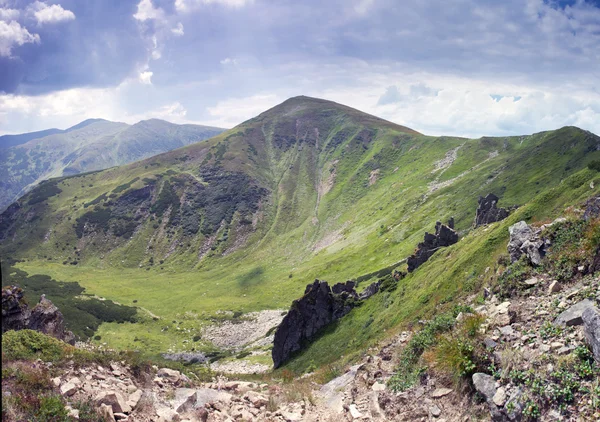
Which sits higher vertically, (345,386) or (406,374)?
(406,374)

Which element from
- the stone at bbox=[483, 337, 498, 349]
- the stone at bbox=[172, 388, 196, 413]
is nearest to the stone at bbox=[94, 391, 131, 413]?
the stone at bbox=[172, 388, 196, 413]

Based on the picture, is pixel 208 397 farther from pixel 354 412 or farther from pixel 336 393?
pixel 354 412

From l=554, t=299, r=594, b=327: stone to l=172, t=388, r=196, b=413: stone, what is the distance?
47.8 ft

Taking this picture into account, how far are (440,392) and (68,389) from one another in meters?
13.8

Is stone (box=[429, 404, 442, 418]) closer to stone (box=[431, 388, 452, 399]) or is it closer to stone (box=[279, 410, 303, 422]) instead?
stone (box=[431, 388, 452, 399])

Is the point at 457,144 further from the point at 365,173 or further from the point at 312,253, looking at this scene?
the point at 312,253

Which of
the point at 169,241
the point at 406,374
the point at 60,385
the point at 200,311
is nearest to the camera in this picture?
the point at 60,385

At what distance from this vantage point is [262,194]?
655 feet

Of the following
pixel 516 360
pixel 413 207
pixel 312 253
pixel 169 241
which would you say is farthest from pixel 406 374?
pixel 169 241

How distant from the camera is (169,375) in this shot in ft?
56.5

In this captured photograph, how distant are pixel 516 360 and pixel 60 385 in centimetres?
1644

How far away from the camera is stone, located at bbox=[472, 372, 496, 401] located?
1080 cm

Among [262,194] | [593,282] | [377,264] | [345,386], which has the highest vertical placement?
[262,194]

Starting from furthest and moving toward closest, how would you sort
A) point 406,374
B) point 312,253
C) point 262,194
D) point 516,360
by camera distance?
point 262,194 → point 312,253 → point 406,374 → point 516,360
